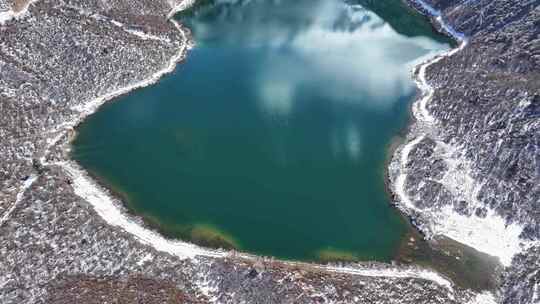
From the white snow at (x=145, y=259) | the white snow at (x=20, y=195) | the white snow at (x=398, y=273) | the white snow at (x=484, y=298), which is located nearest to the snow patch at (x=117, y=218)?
the white snow at (x=145, y=259)

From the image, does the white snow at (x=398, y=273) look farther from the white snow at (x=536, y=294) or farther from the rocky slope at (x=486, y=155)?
the white snow at (x=536, y=294)

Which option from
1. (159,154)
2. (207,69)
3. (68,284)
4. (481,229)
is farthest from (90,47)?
(481,229)

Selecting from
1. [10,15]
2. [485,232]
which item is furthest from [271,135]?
[10,15]

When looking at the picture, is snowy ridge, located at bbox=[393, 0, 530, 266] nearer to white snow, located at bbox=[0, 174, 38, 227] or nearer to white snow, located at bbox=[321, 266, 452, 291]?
white snow, located at bbox=[321, 266, 452, 291]

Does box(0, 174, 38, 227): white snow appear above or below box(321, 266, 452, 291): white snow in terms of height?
above

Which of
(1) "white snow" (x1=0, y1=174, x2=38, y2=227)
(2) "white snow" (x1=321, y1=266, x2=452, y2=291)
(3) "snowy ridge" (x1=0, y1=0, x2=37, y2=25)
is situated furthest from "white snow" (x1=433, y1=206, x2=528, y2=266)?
(3) "snowy ridge" (x1=0, y1=0, x2=37, y2=25)

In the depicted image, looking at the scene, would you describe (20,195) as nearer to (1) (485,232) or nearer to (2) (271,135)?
(2) (271,135)
